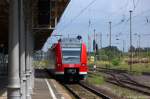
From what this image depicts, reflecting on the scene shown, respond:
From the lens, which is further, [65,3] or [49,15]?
[49,15]

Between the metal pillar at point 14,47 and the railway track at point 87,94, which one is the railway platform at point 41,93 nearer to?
the railway track at point 87,94

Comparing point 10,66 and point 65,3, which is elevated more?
point 65,3

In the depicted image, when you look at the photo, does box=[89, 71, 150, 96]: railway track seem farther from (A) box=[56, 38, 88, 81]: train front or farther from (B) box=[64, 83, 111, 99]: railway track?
(A) box=[56, 38, 88, 81]: train front

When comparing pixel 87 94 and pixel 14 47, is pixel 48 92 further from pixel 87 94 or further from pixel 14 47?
pixel 14 47

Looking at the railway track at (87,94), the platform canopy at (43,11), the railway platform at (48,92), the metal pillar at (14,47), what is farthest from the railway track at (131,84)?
the metal pillar at (14,47)

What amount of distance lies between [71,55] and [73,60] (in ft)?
1.31

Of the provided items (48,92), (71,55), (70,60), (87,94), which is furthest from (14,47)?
(71,55)

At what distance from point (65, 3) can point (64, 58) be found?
1372 cm

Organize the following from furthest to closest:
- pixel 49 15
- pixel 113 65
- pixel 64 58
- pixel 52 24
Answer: pixel 113 65 < pixel 64 58 < pixel 52 24 < pixel 49 15

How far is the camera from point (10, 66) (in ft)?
40.1

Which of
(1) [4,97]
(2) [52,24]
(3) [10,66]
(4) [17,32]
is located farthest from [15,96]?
(2) [52,24]

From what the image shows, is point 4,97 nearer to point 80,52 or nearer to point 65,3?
point 65,3

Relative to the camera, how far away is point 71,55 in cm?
3959

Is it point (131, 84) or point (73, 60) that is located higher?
point (73, 60)
